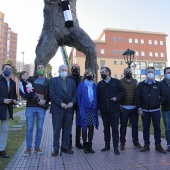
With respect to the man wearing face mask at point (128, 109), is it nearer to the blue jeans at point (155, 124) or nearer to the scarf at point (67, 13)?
the blue jeans at point (155, 124)

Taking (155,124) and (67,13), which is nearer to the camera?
(155,124)

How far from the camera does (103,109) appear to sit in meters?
5.25

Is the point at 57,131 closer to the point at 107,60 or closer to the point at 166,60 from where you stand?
the point at 107,60

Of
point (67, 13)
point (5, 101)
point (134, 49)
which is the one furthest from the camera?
point (134, 49)

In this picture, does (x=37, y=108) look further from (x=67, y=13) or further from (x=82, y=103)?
(x=67, y=13)

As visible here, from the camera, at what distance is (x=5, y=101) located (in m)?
4.70

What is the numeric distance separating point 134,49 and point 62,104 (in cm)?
6381

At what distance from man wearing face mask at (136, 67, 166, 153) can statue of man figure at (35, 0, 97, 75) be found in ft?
6.01

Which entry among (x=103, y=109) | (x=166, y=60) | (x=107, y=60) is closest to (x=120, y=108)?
(x=103, y=109)

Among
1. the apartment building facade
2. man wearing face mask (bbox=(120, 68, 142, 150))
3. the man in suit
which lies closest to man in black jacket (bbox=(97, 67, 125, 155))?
man wearing face mask (bbox=(120, 68, 142, 150))

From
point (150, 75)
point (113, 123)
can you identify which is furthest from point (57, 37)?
point (113, 123)

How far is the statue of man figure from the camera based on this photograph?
6.35 metres

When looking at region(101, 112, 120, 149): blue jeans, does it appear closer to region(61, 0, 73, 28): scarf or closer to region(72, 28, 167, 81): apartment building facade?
region(61, 0, 73, 28): scarf

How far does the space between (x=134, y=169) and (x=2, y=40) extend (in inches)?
4048
